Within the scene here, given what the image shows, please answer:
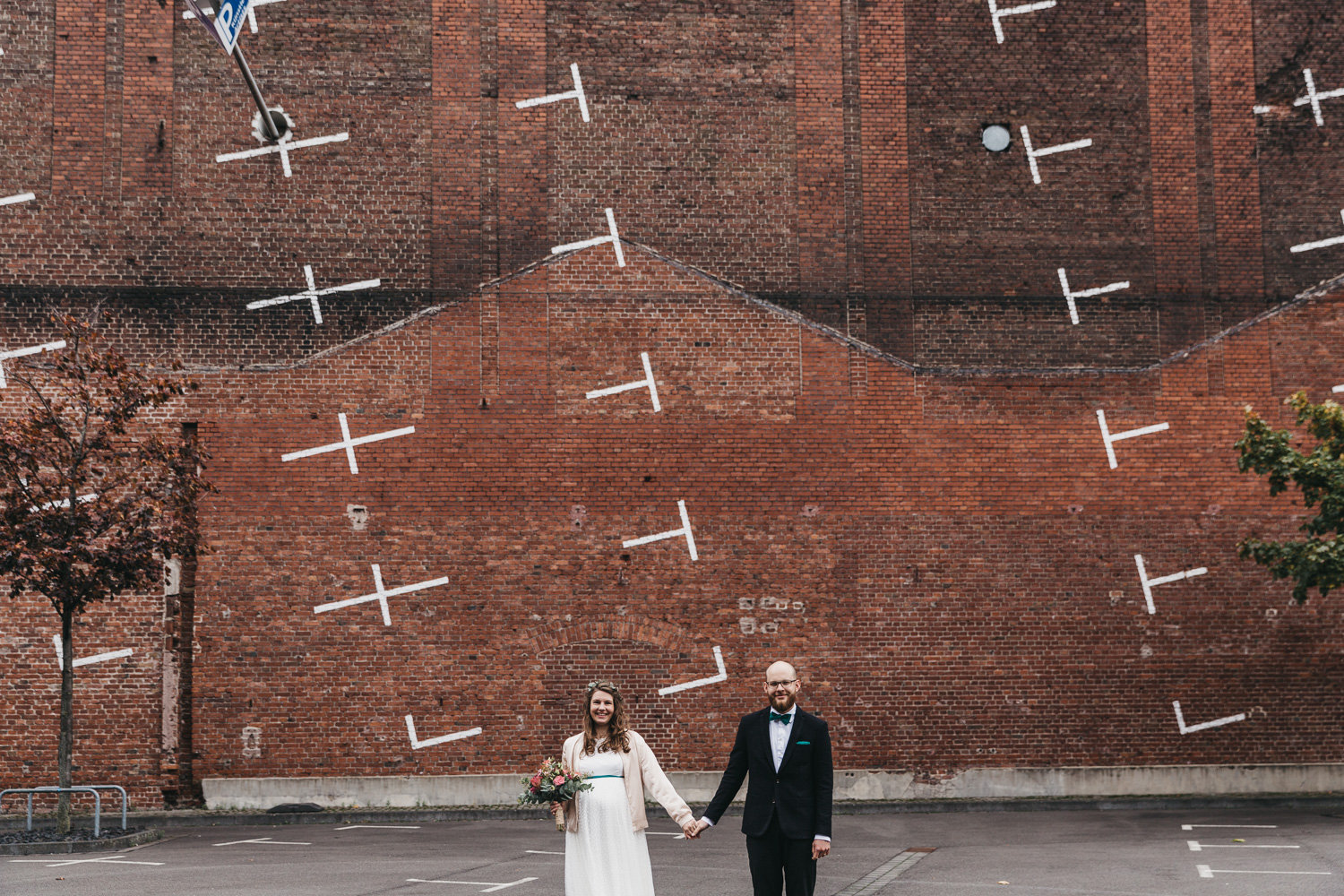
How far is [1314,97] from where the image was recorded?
56.3 ft

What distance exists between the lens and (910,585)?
16.2 metres

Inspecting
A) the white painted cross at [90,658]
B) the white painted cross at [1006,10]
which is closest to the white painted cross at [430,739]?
the white painted cross at [90,658]

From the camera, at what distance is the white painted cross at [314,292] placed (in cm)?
1605

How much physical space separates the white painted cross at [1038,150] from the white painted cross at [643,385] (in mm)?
5936

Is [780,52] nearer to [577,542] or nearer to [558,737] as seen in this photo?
[577,542]

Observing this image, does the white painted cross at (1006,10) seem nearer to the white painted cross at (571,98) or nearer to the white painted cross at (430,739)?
the white painted cross at (571,98)

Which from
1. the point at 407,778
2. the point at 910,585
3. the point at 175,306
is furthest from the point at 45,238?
the point at 910,585

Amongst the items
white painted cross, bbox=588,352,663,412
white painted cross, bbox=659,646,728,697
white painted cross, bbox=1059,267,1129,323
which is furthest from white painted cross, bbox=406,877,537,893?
white painted cross, bbox=1059,267,1129,323

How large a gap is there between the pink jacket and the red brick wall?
9.13 m

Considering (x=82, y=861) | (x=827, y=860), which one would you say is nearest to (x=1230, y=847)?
(x=827, y=860)

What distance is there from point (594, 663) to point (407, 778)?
2.73 meters

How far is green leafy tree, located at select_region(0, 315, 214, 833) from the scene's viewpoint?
12859 mm

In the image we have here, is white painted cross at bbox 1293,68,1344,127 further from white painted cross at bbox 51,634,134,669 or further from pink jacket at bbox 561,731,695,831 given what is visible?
white painted cross at bbox 51,634,134,669

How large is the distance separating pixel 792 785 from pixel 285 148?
41.4ft
